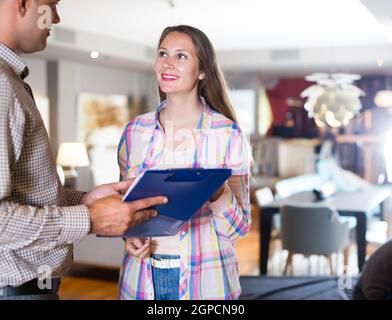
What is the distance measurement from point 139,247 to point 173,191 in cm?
21

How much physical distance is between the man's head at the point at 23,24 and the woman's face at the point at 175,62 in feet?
0.75

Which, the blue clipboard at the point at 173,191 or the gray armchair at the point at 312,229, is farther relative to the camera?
the gray armchair at the point at 312,229

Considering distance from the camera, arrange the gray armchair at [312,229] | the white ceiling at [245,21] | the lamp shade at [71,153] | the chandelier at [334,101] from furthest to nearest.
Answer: the lamp shade at [71,153]
the chandelier at [334,101]
the gray armchair at [312,229]
the white ceiling at [245,21]

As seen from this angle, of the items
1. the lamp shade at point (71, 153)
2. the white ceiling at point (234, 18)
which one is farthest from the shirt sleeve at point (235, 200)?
the lamp shade at point (71, 153)

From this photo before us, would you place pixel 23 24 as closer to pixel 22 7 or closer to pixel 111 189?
pixel 22 7

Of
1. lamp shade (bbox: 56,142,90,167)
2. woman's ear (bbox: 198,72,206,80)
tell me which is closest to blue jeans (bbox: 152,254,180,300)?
woman's ear (bbox: 198,72,206,80)

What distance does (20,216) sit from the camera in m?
0.72

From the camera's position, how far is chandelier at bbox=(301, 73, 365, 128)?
3260 millimetres

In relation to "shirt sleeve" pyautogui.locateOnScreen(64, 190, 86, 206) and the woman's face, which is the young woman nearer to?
the woman's face

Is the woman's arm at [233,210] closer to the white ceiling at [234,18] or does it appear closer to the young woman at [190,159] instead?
the young woman at [190,159]

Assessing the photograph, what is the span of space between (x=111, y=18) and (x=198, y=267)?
7.38ft

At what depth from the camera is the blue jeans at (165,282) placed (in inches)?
39.6
